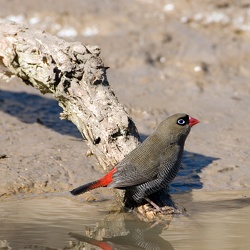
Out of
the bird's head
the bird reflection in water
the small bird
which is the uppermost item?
the bird's head

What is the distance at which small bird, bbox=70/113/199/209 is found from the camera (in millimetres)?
6012

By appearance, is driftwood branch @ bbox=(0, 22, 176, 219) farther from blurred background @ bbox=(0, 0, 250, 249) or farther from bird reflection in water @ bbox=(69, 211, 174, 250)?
blurred background @ bbox=(0, 0, 250, 249)

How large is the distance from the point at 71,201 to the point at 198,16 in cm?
521

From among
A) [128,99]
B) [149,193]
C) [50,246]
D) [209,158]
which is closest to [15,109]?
[128,99]

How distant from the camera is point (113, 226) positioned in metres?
5.94

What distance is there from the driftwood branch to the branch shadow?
90 cm

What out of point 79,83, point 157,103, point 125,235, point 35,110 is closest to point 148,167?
point 125,235

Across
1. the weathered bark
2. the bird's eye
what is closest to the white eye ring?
the bird's eye

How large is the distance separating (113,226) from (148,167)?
0.57 m

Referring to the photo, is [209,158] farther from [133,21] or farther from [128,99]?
[133,21]

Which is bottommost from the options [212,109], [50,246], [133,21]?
[50,246]

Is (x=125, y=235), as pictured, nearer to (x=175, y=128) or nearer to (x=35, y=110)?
(x=175, y=128)

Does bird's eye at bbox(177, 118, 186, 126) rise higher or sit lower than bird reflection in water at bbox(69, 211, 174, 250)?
higher

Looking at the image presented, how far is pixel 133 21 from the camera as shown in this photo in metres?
11.0
